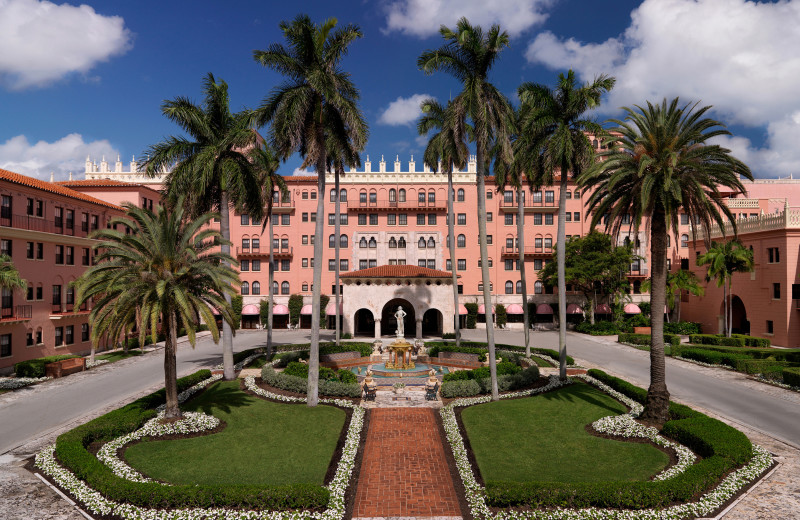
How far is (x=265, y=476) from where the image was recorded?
13.8 m

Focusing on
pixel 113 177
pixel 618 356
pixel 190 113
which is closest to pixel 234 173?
pixel 190 113

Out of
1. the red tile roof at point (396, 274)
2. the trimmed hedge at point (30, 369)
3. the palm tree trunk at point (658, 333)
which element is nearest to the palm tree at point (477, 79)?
the palm tree trunk at point (658, 333)

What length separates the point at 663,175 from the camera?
1783cm

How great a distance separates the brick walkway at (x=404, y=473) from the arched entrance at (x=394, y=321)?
32.4 meters

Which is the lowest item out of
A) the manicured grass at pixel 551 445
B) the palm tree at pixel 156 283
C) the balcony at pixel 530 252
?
the manicured grass at pixel 551 445

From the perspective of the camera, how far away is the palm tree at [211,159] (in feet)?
81.5

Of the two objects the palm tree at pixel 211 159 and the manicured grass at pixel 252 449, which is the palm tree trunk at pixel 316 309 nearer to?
the manicured grass at pixel 252 449

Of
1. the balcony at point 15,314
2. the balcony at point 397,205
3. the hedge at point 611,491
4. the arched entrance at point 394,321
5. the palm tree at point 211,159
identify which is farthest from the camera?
the balcony at point 397,205

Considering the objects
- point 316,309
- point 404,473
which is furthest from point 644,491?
point 316,309

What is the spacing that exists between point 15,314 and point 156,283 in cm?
2302

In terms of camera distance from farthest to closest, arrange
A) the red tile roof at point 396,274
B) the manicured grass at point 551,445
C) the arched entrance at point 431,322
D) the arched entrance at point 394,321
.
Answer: the arched entrance at point 431,322, the arched entrance at point 394,321, the red tile roof at point 396,274, the manicured grass at point 551,445

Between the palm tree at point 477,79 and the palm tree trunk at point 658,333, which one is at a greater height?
the palm tree at point 477,79

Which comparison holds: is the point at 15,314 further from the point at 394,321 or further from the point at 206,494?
the point at 394,321

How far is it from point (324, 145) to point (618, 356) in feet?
94.8
